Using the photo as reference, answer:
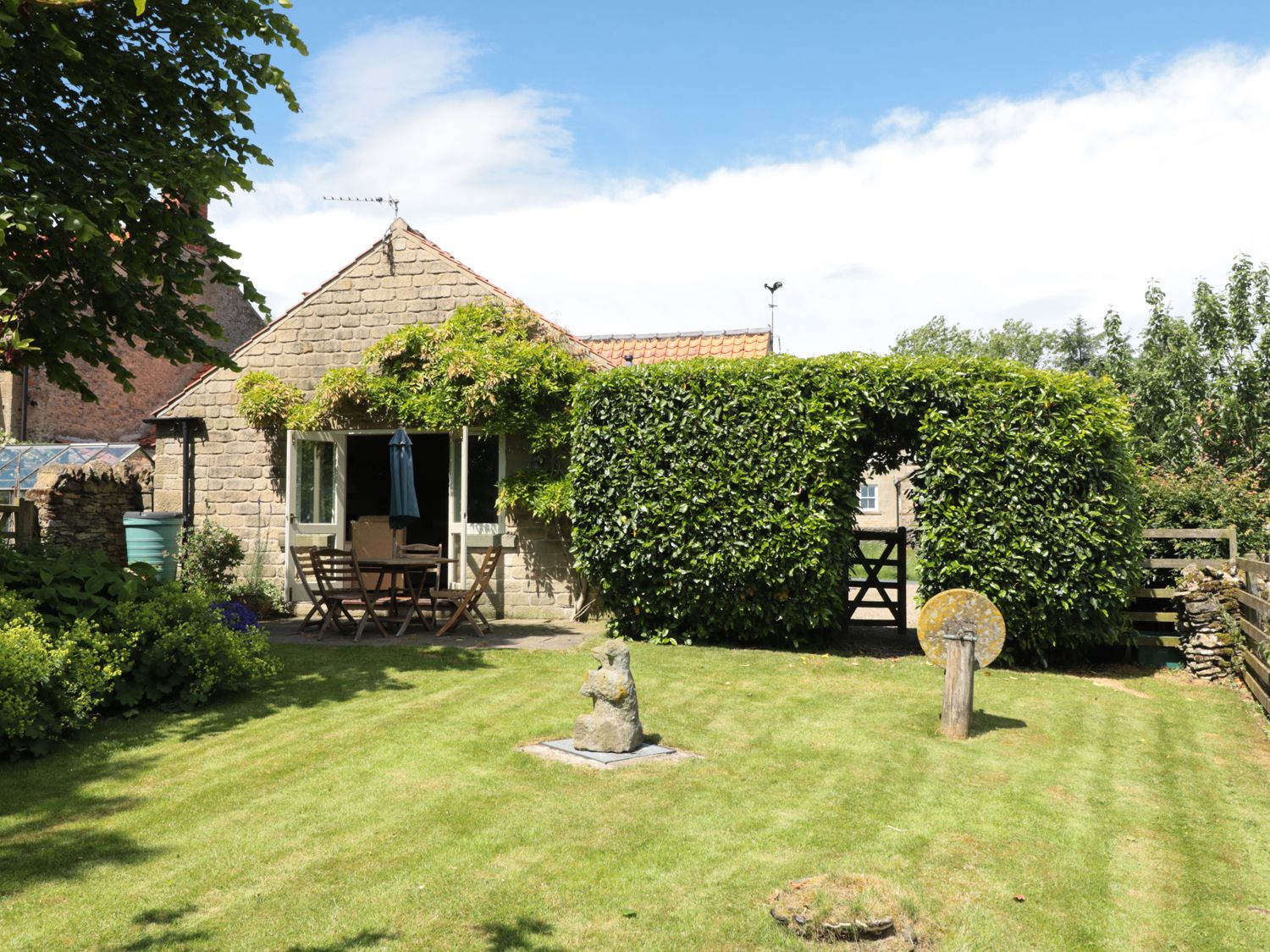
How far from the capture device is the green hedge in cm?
958

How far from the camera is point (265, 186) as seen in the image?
9273mm

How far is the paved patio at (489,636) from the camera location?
1050 cm

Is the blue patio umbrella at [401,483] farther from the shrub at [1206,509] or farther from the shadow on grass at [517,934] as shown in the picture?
the shrub at [1206,509]

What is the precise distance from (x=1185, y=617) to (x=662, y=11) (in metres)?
8.23

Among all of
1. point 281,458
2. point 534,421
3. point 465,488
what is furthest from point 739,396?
point 281,458

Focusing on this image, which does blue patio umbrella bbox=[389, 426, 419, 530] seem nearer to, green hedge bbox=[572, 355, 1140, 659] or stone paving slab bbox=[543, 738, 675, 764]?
green hedge bbox=[572, 355, 1140, 659]

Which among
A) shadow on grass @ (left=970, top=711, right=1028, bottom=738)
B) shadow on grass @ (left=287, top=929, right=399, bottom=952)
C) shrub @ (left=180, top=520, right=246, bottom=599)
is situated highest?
shrub @ (left=180, top=520, right=246, bottom=599)

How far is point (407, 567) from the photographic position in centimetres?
1122

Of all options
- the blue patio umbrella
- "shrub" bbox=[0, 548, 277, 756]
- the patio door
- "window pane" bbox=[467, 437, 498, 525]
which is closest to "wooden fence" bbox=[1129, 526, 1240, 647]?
"window pane" bbox=[467, 437, 498, 525]

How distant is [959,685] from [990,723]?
0.76 m

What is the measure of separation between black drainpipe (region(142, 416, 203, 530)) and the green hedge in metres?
6.03

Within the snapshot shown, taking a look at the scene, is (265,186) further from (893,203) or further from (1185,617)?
(1185,617)

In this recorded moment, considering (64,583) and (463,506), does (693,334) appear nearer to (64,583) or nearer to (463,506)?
(463,506)

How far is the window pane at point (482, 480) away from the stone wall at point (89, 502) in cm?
523
